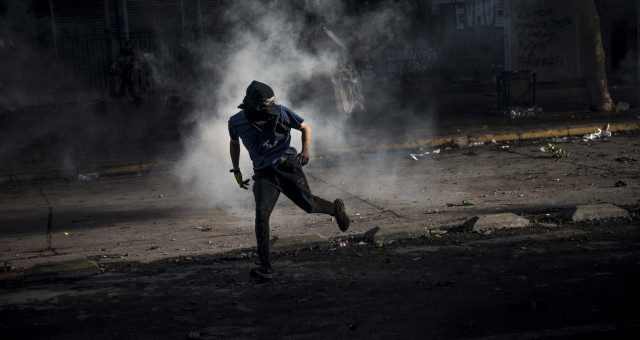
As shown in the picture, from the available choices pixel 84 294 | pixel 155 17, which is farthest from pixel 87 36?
pixel 84 294

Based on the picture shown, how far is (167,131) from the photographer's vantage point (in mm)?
13852

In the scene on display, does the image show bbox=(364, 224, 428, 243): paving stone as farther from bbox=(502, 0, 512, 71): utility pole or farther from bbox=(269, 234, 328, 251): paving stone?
bbox=(502, 0, 512, 71): utility pole

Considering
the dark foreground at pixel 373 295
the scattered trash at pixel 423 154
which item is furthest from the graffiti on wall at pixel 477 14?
the dark foreground at pixel 373 295

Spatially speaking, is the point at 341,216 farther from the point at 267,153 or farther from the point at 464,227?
the point at 464,227

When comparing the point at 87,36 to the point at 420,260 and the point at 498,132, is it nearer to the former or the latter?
the point at 498,132

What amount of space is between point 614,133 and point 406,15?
14.4 meters

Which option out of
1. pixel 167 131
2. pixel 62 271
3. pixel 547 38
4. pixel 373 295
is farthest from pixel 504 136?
pixel 547 38

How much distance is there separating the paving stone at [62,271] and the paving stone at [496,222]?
313cm

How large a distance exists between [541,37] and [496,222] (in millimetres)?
15199

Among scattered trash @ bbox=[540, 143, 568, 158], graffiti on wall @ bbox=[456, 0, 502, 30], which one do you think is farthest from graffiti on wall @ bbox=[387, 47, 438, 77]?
scattered trash @ bbox=[540, 143, 568, 158]

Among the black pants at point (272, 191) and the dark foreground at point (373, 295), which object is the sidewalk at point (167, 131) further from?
the black pants at point (272, 191)

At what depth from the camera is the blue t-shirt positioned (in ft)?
18.1

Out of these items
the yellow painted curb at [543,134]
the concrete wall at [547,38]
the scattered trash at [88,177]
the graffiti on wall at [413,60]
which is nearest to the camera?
the scattered trash at [88,177]

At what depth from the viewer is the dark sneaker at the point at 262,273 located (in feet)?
17.2
